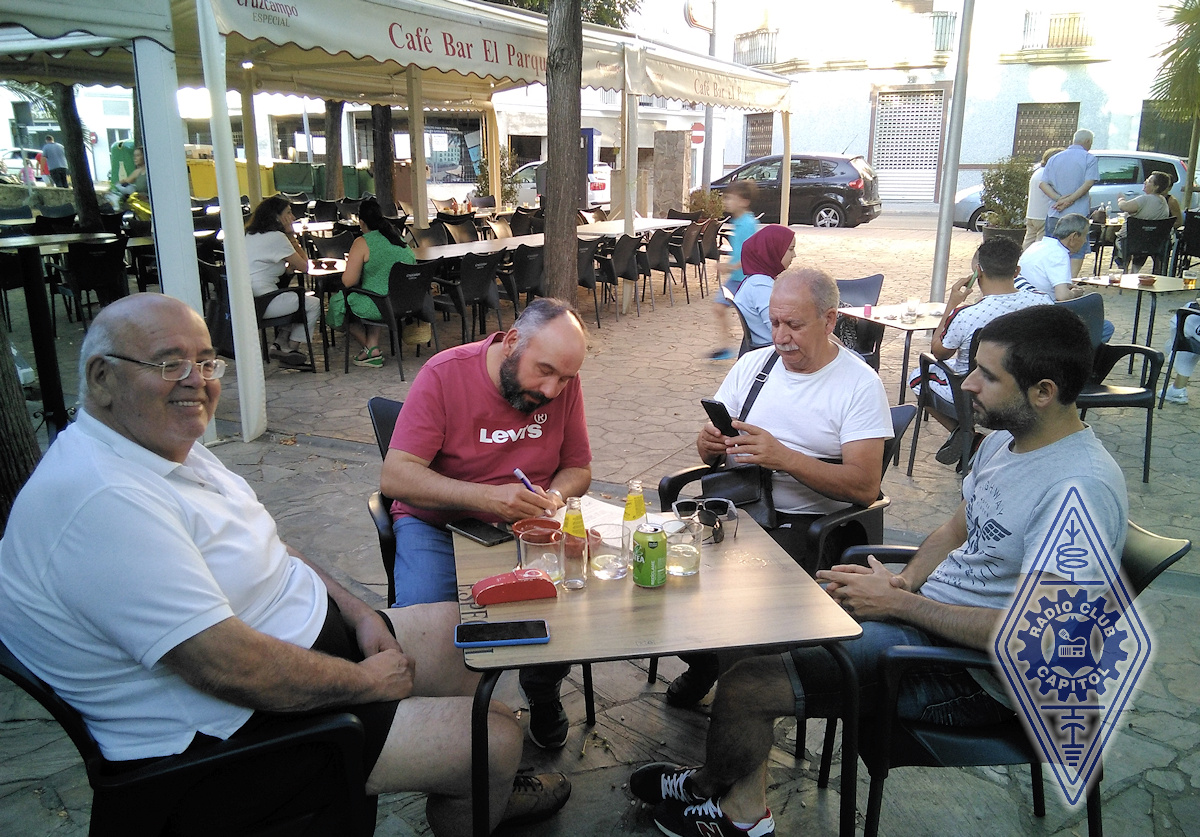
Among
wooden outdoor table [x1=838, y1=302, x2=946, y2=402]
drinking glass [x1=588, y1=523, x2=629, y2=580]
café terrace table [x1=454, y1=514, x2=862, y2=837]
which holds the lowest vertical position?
café terrace table [x1=454, y1=514, x2=862, y2=837]

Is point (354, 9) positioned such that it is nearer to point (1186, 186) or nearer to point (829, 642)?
point (829, 642)

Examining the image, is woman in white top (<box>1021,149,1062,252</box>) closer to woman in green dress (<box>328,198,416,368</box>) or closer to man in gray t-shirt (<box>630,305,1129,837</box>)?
woman in green dress (<box>328,198,416,368</box>)

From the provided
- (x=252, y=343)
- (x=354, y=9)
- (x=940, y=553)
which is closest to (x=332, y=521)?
(x=252, y=343)

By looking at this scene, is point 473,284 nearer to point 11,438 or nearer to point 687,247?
point 687,247

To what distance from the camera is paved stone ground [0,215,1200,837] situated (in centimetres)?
228

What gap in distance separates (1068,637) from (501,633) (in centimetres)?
123

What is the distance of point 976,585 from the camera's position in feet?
6.62

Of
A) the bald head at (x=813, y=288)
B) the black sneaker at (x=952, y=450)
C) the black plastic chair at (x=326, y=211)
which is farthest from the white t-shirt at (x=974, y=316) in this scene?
the black plastic chair at (x=326, y=211)

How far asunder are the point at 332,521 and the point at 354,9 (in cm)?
390

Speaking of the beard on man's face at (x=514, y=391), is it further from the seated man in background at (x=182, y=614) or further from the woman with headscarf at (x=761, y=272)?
the woman with headscarf at (x=761, y=272)

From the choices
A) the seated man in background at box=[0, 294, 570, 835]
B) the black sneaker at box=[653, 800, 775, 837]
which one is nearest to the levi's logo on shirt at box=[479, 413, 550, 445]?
the seated man in background at box=[0, 294, 570, 835]

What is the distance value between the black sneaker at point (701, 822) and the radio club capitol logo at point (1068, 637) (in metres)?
0.67

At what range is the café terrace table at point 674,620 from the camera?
5.49 ft

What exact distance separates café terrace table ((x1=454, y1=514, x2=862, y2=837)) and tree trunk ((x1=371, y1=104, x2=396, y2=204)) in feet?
40.8
